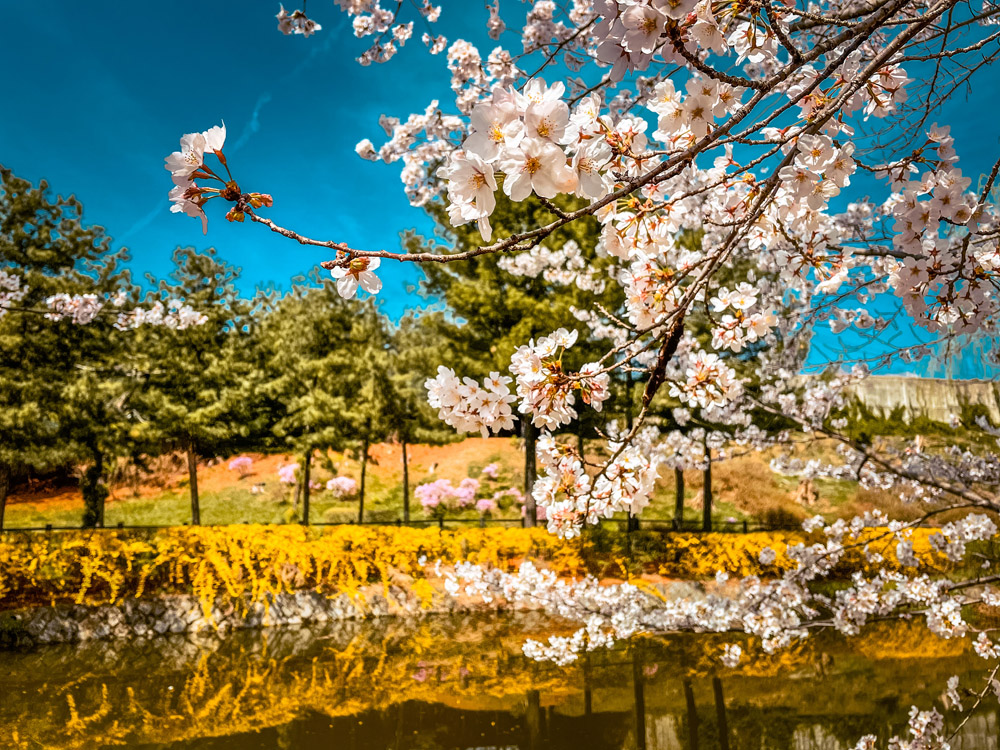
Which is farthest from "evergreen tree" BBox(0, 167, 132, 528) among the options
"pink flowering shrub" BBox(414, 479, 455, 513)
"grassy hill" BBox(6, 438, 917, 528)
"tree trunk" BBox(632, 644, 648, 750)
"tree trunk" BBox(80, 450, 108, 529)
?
"tree trunk" BBox(632, 644, 648, 750)

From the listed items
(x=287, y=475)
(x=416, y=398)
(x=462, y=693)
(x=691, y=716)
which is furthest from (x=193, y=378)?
(x=691, y=716)

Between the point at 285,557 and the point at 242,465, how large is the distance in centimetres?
1278

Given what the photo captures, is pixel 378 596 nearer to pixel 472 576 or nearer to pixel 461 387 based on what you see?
pixel 472 576

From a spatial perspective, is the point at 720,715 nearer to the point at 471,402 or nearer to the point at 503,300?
the point at 471,402

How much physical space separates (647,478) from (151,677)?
704cm

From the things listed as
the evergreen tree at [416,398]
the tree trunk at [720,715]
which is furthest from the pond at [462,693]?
the evergreen tree at [416,398]

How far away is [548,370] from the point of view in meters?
1.80

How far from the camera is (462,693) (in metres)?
6.16

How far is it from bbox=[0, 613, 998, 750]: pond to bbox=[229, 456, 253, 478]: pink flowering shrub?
1288 centimetres

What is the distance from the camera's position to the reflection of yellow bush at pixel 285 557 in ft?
28.4

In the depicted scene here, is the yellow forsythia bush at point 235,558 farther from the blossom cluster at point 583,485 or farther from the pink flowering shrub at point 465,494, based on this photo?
the pink flowering shrub at point 465,494

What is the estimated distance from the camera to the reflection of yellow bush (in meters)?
8.66

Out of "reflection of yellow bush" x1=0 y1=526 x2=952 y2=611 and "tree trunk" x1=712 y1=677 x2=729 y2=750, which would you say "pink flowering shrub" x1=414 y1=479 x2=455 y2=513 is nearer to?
"reflection of yellow bush" x1=0 y1=526 x2=952 y2=611

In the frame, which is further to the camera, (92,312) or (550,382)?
(92,312)
